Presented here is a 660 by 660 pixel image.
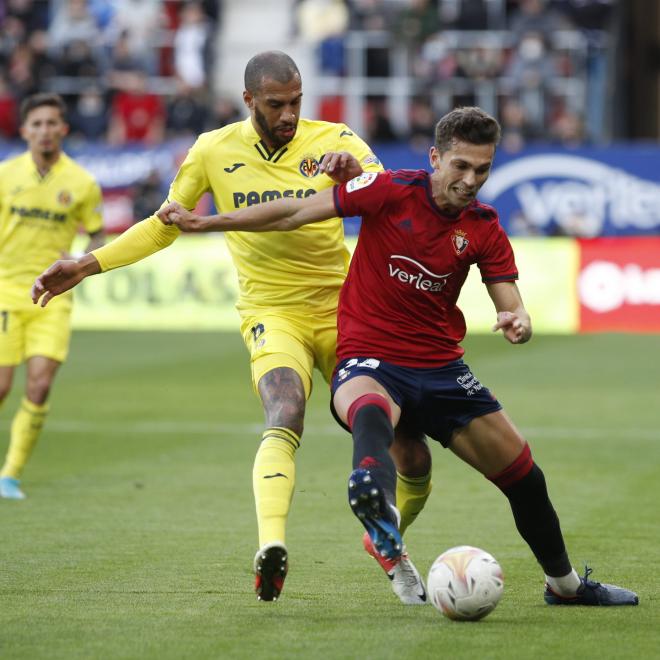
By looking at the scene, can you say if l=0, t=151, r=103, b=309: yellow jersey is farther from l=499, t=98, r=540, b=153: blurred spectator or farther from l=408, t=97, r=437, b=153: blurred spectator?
l=499, t=98, r=540, b=153: blurred spectator

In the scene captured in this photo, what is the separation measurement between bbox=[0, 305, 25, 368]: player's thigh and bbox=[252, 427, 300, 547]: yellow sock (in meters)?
4.28

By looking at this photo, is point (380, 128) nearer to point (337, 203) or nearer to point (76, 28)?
point (76, 28)

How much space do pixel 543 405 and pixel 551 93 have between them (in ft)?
41.4

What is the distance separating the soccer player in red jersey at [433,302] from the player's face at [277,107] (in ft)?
1.91

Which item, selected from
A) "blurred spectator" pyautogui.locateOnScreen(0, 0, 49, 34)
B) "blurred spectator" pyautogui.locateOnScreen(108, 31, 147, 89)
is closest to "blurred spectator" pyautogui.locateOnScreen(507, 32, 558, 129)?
"blurred spectator" pyautogui.locateOnScreen(108, 31, 147, 89)

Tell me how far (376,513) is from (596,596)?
1430 mm

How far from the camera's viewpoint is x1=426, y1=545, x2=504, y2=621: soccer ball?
580 cm

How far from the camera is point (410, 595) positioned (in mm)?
6426

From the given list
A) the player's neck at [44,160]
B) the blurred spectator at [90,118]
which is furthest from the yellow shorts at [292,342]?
the blurred spectator at [90,118]

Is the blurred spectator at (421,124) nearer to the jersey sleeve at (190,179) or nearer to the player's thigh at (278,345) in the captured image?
the jersey sleeve at (190,179)

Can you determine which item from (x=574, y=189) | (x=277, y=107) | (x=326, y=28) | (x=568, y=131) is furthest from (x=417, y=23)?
(x=277, y=107)

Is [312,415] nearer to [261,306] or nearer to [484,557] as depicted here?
[261,306]

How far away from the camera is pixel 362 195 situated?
617cm

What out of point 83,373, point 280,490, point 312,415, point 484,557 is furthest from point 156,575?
point 83,373
